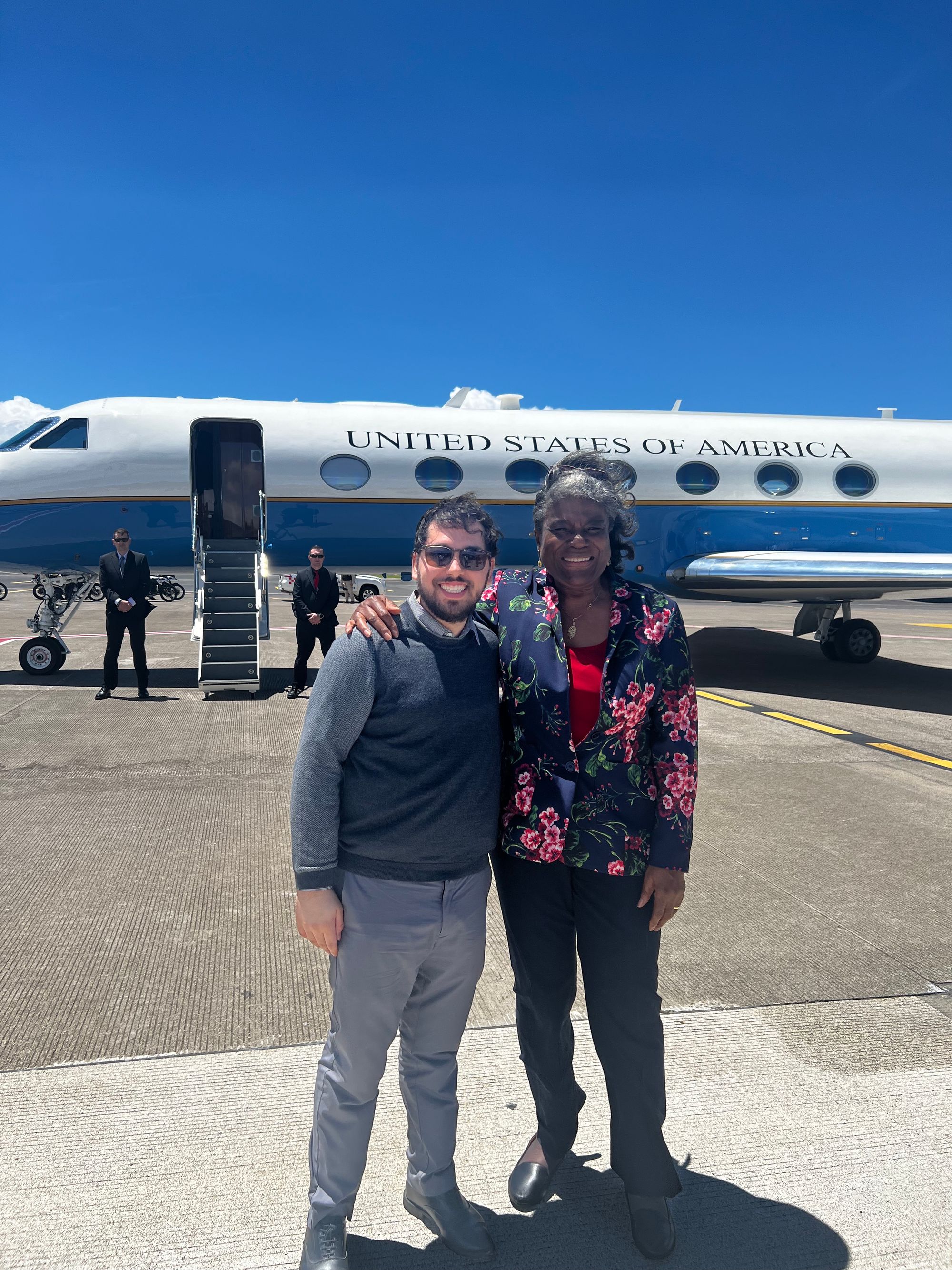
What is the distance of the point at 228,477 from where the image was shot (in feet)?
43.2

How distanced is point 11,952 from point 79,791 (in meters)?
2.53

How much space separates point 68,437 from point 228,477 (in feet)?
8.62

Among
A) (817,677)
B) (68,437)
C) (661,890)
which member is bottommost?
(817,677)

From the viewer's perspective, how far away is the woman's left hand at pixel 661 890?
234 centimetres

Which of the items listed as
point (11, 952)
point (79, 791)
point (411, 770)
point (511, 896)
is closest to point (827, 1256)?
point (511, 896)

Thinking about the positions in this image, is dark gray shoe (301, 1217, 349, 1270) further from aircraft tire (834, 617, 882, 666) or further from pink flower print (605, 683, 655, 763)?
aircraft tire (834, 617, 882, 666)

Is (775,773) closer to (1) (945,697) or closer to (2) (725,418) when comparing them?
(1) (945,697)

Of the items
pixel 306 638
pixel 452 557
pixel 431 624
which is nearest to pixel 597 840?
pixel 431 624

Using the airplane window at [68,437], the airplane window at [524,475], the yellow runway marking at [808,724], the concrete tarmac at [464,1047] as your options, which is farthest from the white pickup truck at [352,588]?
the concrete tarmac at [464,1047]

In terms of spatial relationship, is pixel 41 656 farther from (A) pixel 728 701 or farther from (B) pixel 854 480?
(B) pixel 854 480

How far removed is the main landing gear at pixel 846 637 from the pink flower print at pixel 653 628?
471 inches

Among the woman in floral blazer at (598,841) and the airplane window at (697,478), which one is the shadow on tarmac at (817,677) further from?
the woman in floral blazer at (598,841)

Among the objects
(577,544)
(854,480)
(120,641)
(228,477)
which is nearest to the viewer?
(577,544)

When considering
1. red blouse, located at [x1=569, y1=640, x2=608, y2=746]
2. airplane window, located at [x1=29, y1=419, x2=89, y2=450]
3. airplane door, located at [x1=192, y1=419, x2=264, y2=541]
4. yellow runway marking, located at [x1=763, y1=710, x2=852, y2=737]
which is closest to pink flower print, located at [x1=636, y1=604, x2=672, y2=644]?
red blouse, located at [x1=569, y1=640, x2=608, y2=746]
